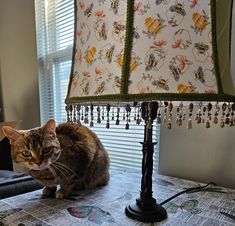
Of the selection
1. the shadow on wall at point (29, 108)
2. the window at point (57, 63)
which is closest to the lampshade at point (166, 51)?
the window at point (57, 63)

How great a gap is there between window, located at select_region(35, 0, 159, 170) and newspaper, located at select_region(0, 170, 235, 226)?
1.60ft

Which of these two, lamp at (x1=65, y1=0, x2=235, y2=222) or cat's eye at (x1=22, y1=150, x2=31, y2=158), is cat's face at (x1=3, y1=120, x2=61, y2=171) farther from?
lamp at (x1=65, y1=0, x2=235, y2=222)

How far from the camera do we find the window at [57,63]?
1367mm

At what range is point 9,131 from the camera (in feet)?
2.50

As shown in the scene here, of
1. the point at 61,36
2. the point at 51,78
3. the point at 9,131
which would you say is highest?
the point at 61,36

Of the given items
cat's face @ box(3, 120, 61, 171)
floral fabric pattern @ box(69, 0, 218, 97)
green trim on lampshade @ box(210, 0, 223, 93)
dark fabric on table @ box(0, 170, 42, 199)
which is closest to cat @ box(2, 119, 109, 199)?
cat's face @ box(3, 120, 61, 171)

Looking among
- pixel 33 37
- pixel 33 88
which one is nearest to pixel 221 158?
pixel 33 88

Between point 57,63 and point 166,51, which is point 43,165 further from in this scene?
point 57,63

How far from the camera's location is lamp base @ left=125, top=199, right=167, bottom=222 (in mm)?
591

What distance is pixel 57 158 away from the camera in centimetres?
78

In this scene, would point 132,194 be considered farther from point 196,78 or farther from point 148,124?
point 196,78

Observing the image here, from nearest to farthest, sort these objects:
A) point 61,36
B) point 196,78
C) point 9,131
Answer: point 196,78, point 9,131, point 61,36

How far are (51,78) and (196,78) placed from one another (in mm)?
1424

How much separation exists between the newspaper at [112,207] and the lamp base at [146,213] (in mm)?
12
